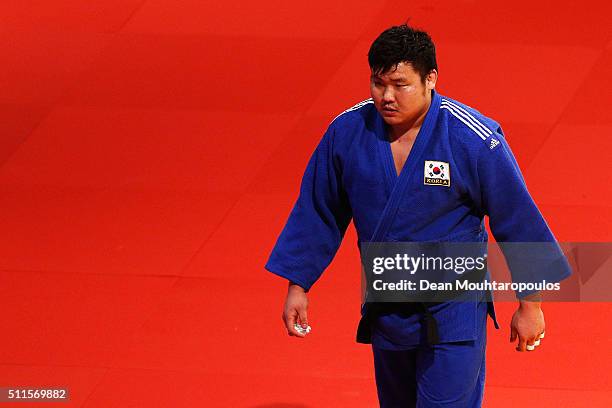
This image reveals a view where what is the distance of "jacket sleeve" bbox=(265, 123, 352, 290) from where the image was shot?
3932mm

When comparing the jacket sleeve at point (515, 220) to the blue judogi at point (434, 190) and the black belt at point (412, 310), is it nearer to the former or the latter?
the blue judogi at point (434, 190)

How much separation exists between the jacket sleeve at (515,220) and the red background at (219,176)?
1.54 metres

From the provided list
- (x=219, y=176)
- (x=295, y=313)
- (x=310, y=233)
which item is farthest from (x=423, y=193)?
(x=219, y=176)

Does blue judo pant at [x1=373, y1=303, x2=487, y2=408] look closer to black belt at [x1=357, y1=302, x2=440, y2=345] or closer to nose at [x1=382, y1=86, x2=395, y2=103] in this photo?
black belt at [x1=357, y1=302, x2=440, y2=345]

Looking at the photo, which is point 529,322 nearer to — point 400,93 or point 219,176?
point 400,93

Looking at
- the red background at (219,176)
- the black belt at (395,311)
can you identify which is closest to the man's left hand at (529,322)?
the black belt at (395,311)

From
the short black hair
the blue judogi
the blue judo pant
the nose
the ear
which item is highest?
the short black hair

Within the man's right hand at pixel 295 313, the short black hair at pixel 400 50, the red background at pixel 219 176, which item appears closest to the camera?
the short black hair at pixel 400 50

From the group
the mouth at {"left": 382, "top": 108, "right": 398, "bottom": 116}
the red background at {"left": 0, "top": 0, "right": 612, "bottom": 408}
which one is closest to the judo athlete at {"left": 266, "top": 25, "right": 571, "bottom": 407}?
the mouth at {"left": 382, "top": 108, "right": 398, "bottom": 116}

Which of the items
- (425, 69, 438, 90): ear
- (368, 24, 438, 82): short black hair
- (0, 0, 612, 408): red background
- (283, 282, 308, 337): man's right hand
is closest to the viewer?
(368, 24, 438, 82): short black hair

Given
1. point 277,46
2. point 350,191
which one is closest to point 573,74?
point 277,46

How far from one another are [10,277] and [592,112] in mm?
4387

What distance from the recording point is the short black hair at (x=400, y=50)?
139 inches

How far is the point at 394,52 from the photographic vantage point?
138 inches
